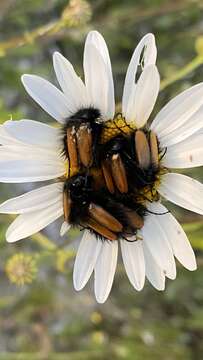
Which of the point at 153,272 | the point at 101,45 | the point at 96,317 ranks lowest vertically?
the point at 96,317

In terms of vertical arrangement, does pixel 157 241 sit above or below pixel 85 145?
below

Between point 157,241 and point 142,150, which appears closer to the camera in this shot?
point 142,150

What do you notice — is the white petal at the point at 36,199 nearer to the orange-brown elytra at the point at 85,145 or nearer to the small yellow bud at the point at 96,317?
the orange-brown elytra at the point at 85,145

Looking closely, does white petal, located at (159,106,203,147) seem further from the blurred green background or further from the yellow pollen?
the blurred green background

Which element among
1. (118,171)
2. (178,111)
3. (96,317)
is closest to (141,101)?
(178,111)

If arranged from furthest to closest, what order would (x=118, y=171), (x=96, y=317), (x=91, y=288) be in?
(x=91, y=288)
(x=96, y=317)
(x=118, y=171)

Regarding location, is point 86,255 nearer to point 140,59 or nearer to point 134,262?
point 134,262

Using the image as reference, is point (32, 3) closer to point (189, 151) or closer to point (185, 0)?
point (185, 0)

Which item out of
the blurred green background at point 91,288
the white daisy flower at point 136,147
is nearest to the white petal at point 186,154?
the white daisy flower at point 136,147
